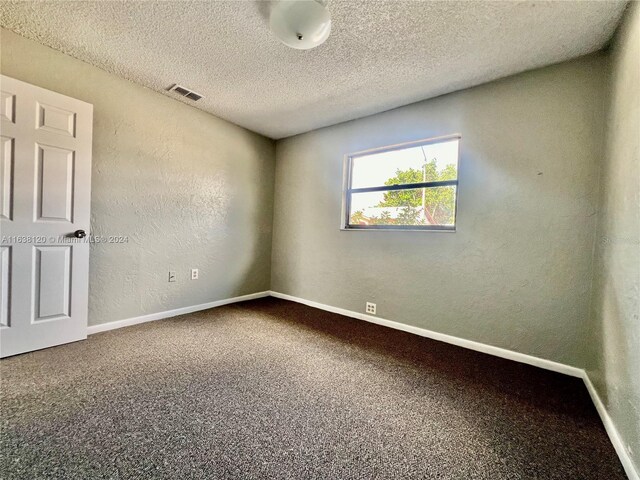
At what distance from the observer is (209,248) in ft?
10.3

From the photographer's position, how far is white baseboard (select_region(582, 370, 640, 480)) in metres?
1.04

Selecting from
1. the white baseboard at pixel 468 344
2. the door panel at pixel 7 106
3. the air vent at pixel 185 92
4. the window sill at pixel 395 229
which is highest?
the air vent at pixel 185 92

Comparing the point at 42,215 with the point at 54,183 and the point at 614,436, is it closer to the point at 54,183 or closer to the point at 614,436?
the point at 54,183

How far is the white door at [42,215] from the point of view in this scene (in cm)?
176

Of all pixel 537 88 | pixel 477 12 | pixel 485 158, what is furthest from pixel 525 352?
pixel 477 12

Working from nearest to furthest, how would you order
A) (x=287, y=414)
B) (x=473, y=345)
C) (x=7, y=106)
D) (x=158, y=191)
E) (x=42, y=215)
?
1. (x=287, y=414)
2. (x=7, y=106)
3. (x=42, y=215)
4. (x=473, y=345)
5. (x=158, y=191)

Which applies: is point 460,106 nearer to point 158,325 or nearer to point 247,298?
point 247,298

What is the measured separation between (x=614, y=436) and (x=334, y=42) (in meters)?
2.84

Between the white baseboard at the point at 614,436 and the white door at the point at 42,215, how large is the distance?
11.6ft

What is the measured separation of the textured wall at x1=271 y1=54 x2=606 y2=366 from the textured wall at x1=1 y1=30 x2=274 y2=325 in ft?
5.17

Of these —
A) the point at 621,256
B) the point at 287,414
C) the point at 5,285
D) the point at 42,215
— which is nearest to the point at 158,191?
the point at 42,215

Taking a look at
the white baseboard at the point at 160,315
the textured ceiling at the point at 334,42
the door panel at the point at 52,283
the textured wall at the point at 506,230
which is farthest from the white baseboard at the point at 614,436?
the door panel at the point at 52,283

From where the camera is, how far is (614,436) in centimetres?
121

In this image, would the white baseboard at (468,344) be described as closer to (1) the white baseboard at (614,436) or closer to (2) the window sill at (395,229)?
(1) the white baseboard at (614,436)
